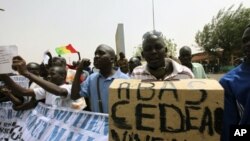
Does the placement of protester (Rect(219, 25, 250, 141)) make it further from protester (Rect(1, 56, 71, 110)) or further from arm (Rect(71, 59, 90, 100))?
protester (Rect(1, 56, 71, 110))

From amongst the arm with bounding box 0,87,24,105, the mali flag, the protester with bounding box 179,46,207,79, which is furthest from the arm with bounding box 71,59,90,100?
the mali flag

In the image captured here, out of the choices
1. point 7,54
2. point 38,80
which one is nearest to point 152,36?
point 38,80

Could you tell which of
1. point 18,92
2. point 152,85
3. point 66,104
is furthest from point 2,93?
point 152,85

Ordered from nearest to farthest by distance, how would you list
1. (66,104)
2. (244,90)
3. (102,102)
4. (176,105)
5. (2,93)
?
(176,105)
(244,90)
(102,102)
(66,104)
(2,93)

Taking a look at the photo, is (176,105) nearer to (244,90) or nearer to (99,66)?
(244,90)

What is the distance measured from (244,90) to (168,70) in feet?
2.95

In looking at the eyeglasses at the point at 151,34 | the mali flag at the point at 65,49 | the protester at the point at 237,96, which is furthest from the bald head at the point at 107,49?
the mali flag at the point at 65,49

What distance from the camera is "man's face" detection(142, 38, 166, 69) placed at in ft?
11.4

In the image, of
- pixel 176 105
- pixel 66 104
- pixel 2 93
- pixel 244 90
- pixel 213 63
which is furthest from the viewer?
pixel 213 63

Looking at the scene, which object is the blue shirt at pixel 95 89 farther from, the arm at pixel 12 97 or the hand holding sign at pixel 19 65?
the arm at pixel 12 97

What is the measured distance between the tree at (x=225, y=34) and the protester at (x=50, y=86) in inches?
1625

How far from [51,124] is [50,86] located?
62cm

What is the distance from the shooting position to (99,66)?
425cm

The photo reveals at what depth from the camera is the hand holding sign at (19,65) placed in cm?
468
